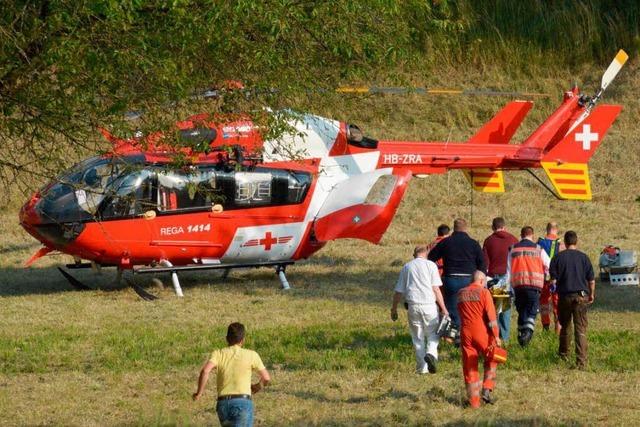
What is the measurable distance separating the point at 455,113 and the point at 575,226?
8672mm

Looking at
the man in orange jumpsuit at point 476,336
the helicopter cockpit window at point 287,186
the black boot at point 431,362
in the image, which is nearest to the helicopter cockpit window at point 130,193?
the helicopter cockpit window at point 287,186

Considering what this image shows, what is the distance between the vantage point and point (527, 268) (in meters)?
14.5

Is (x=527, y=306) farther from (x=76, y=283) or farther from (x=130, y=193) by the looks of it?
(x=76, y=283)

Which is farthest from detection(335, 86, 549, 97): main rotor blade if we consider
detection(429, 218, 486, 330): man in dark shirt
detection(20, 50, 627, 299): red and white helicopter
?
detection(429, 218, 486, 330): man in dark shirt

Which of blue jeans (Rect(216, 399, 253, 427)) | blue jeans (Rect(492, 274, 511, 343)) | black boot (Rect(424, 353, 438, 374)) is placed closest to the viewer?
blue jeans (Rect(216, 399, 253, 427))

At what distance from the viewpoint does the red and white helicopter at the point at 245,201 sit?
63.2 feet

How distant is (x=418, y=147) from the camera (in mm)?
21391

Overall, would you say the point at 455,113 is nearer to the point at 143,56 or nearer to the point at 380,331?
the point at 380,331

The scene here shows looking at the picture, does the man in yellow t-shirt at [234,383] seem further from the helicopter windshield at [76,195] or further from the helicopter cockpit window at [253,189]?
the helicopter cockpit window at [253,189]

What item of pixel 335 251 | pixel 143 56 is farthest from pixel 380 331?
pixel 335 251

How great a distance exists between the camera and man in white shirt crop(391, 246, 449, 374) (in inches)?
515

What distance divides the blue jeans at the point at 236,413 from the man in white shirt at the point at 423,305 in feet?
14.0

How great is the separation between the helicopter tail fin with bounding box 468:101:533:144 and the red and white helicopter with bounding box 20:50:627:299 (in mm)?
774

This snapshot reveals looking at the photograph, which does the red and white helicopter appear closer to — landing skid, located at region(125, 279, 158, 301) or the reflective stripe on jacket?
landing skid, located at region(125, 279, 158, 301)
